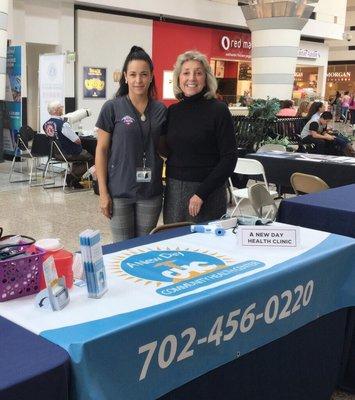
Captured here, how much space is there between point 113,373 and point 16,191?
6.30 meters

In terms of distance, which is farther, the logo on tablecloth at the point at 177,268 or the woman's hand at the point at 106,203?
the woman's hand at the point at 106,203

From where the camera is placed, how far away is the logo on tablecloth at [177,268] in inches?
64.2

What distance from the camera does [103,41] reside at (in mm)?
13047

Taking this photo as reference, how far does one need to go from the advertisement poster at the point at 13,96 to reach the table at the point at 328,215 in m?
7.91

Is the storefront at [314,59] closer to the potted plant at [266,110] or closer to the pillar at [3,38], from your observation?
the potted plant at [266,110]

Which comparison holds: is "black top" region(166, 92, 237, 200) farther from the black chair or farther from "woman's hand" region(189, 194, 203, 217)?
the black chair

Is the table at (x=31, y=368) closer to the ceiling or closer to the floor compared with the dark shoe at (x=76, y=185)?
closer to the ceiling

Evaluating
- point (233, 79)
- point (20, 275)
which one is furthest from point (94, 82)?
point (20, 275)

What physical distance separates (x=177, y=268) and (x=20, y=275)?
1.77 ft

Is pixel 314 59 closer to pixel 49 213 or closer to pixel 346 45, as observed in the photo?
pixel 346 45

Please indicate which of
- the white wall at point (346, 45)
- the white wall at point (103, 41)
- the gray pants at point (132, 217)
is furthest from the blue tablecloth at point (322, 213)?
the white wall at point (346, 45)

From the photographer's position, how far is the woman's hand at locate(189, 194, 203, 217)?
2.64m

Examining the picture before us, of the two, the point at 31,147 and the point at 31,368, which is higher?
the point at 31,368

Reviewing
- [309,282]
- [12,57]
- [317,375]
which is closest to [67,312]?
[309,282]
